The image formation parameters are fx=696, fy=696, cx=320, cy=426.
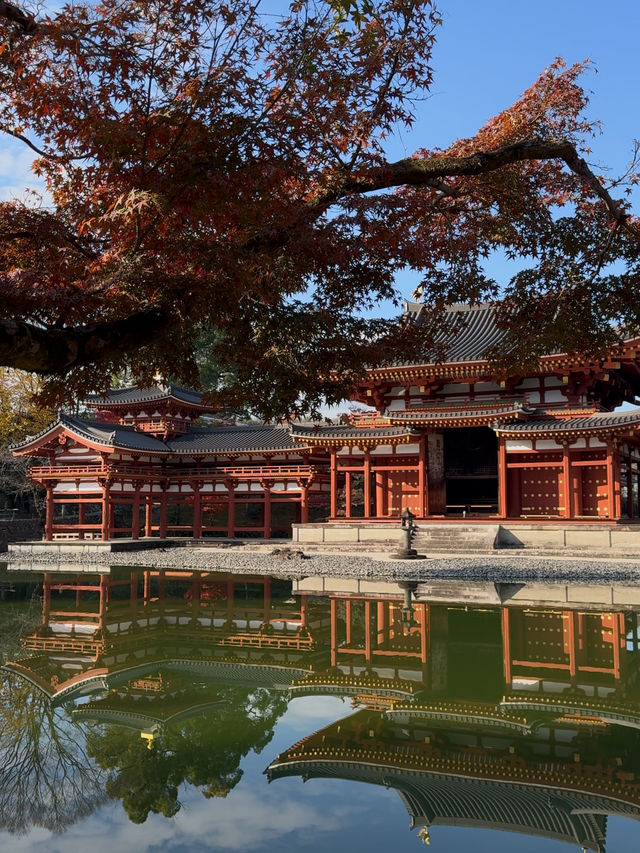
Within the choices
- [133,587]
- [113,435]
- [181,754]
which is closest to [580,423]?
[133,587]

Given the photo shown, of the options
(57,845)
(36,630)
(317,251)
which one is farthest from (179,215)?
(36,630)

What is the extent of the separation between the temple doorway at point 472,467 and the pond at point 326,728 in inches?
548

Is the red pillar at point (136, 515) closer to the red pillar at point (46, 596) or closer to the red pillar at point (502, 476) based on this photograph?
the red pillar at point (46, 596)

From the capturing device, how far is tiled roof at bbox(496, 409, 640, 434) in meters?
21.0

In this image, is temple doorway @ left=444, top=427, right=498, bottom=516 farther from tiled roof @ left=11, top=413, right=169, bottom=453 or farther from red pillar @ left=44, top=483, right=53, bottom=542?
red pillar @ left=44, top=483, right=53, bottom=542

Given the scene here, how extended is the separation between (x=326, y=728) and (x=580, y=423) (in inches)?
698

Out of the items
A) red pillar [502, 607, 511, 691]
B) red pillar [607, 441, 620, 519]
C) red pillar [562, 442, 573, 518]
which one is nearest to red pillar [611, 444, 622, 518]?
red pillar [607, 441, 620, 519]

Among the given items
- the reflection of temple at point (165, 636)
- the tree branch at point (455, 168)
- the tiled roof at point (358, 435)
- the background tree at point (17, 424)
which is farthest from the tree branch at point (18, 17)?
the background tree at point (17, 424)

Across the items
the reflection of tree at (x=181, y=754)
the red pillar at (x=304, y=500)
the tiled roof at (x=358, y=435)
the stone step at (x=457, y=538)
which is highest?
the tiled roof at (x=358, y=435)

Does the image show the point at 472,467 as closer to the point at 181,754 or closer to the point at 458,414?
the point at 458,414

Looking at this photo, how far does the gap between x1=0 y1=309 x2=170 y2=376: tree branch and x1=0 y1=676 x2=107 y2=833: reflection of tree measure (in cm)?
302

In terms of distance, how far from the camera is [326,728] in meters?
6.22

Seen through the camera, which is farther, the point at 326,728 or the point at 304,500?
the point at 304,500

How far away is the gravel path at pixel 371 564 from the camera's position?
1722 centimetres
